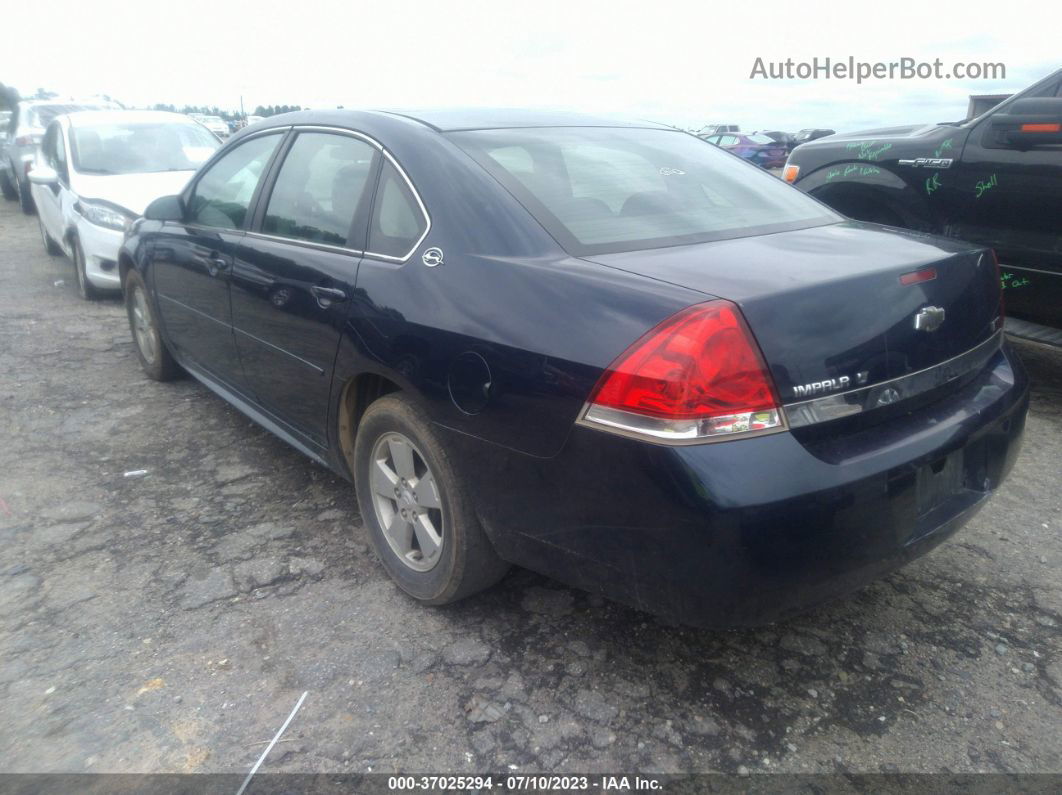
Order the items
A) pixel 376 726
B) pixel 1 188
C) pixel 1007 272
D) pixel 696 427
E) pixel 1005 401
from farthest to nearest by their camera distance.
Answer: pixel 1 188 → pixel 1007 272 → pixel 1005 401 → pixel 376 726 → pixel 696 427

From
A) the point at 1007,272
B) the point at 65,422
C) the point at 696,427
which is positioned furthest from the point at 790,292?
the point at 65,422

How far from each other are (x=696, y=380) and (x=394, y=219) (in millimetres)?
1314

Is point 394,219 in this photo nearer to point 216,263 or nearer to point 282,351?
point 282,351

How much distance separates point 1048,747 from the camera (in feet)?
7.43

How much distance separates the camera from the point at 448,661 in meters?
2.67

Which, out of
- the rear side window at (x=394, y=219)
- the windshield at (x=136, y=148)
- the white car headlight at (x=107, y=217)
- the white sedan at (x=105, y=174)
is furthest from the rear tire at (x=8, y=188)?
the rear side window at (x=394, y=219)

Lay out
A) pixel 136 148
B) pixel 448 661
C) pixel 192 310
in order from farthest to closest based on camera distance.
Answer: pixel 136 148 → pixel 192 310 → pixel 448 661

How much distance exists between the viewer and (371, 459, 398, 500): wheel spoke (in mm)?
2947

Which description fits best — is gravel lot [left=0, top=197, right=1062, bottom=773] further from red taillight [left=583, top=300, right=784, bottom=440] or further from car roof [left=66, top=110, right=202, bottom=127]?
car roof [left=66, top=110, right=202, bottom=127]

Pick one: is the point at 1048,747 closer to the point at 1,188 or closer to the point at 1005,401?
the point at 1005,401

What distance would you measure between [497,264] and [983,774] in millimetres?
1816

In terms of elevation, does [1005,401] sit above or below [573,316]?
below

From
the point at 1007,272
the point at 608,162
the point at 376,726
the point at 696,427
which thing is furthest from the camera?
the point at 1007,272

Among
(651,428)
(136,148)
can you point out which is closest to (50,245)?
(136,148)
